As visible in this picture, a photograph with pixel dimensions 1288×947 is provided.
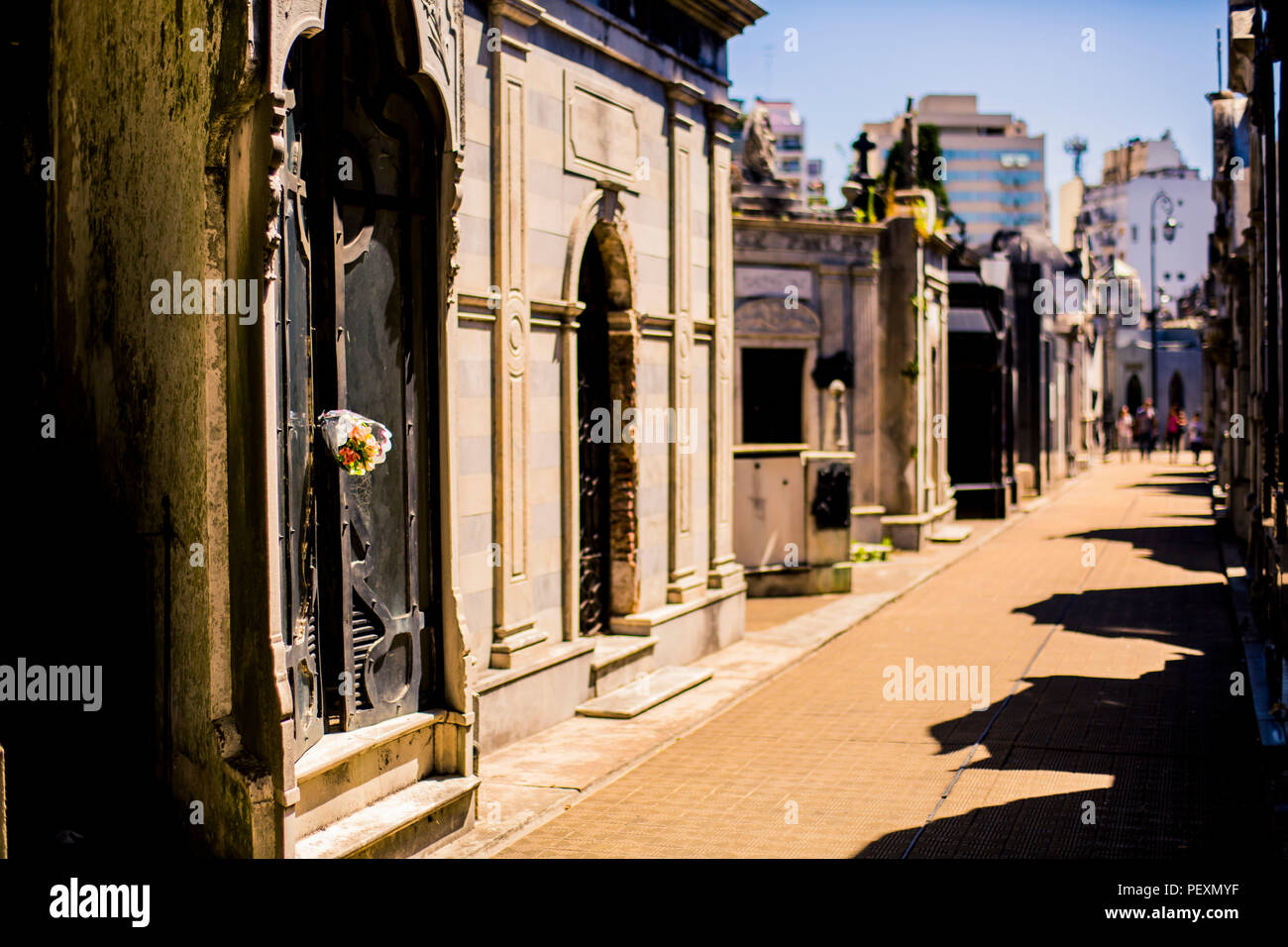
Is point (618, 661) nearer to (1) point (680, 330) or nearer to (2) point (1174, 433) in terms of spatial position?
(1) point (680, 330)

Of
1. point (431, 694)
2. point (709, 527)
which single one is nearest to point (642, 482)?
point (709, 527)

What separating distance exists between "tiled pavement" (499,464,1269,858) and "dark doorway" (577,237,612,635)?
166 cm

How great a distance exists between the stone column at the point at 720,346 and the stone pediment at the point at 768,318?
6003mm

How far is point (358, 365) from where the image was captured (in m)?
7.46

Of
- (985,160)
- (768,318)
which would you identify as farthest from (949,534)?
(985,160)

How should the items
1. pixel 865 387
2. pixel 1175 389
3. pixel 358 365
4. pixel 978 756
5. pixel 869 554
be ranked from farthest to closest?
pixel 1175 389
pixel 865 387
pixel 869 554
pixel 978 756
pixel 358 365

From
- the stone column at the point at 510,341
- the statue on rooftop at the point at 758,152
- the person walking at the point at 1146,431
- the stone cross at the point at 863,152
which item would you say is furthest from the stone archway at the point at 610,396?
the person walking at the point at 1146,431

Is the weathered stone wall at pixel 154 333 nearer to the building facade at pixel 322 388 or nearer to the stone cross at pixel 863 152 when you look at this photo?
the building facade at pixel 322 388

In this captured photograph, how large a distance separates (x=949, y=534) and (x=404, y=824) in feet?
56.7

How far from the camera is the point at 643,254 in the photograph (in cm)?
1223

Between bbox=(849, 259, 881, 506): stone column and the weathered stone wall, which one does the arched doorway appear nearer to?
bbox=(849, 259, 881, 506): stone column

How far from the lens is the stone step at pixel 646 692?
10.7 meters
